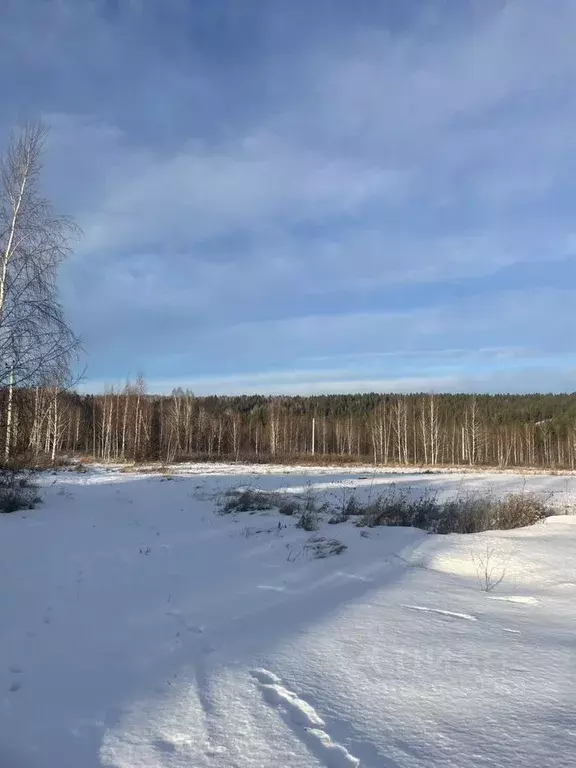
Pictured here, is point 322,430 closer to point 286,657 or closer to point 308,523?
point 308,523

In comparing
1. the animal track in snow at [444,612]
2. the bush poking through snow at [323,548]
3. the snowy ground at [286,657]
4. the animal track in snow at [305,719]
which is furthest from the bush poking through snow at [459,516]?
the animal track in snow at [305,719]

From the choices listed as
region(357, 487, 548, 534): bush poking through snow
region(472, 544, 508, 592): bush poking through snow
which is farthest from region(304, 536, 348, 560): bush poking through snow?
region(472, 544, 508, 592): bush poking through snow

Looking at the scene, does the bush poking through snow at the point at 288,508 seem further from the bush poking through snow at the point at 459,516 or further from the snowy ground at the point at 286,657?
the snowy ground at the point at 286,657

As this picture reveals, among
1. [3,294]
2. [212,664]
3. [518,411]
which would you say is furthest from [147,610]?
[518,411]

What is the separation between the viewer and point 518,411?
95.3 m

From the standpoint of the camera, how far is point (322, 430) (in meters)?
76.8

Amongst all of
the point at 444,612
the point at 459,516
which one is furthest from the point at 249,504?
the point at 444,612

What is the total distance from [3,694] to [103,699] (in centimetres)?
64

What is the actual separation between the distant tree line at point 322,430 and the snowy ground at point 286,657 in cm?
3328

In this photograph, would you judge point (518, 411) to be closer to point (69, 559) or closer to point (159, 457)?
point (159, 457)

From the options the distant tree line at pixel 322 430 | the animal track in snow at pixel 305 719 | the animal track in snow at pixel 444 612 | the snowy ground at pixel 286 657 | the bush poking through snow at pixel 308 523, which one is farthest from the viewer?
the distant tree line at pixel 322 430

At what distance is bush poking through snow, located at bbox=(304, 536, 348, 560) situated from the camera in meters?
7.50

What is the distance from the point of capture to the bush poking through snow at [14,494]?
1127 cm

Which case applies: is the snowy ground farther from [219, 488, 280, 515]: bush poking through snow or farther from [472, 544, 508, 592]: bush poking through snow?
[219, 488, 280, 515]: bush poking through snow
